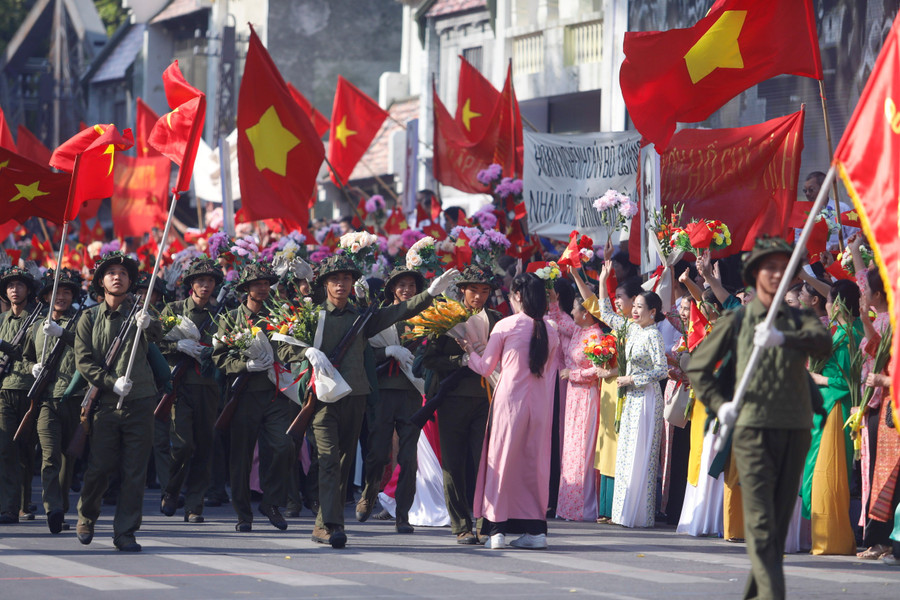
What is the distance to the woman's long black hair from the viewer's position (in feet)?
32.6

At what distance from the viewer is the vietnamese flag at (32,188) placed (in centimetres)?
1313

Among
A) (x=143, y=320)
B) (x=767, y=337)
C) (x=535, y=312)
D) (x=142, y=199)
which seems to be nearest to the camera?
(x=767, y=337)

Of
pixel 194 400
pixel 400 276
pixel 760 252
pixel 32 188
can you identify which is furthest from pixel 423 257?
pixel 760 252

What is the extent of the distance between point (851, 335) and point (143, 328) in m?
4.78

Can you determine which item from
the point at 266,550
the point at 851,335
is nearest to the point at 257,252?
the point at 266,550

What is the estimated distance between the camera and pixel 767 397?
732cm

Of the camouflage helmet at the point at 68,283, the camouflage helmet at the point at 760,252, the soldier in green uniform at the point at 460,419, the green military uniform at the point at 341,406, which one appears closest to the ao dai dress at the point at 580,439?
the soldier in green uniform at the point at 460,419

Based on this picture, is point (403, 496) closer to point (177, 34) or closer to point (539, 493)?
point (539, 493)

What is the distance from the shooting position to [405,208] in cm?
1888

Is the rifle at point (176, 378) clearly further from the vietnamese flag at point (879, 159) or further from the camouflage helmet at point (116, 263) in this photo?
the vietnamese flag at point (879, 159)

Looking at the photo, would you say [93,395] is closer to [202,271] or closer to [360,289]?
[202,271]

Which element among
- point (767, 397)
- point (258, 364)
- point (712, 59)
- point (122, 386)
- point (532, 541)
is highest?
point (712, 59)

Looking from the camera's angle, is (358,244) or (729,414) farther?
(358,244)

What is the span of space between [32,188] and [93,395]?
12.3 ft
